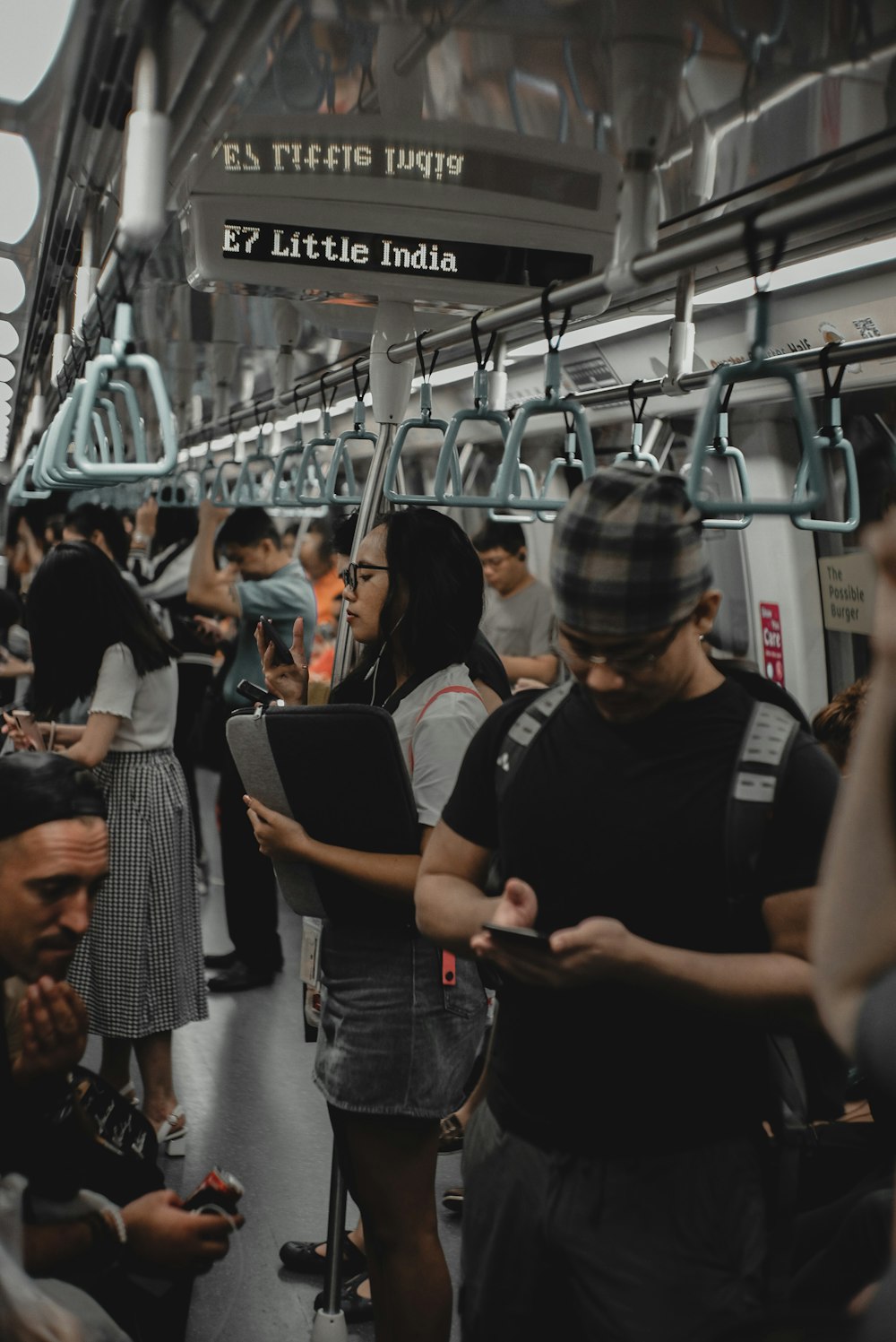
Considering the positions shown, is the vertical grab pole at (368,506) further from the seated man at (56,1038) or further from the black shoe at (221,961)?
the black shoe at (221,961)

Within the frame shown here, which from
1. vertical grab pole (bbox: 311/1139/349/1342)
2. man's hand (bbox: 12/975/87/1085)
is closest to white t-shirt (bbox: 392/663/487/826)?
man's hand (bbox: 12/975/87/1085)

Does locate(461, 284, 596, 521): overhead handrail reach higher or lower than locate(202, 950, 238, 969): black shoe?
higher

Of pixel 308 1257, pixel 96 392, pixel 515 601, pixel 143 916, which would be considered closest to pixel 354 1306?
pixel 308 1257

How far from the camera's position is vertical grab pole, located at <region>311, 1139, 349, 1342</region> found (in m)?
2.89

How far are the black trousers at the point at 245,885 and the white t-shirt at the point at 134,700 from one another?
1.45 m

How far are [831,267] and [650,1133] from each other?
3317mm

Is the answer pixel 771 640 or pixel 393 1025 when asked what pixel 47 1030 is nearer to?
pixel 393 1025

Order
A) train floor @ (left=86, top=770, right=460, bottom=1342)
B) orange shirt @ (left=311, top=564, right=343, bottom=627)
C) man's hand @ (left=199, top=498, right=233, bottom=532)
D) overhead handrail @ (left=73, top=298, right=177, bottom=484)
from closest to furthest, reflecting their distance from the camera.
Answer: overhead handrail @ (left=73, top=298, right=177, bottom=484) < train floor @ (left=86, top=770, right=460, bottom=1342) < man's hand @ (left=199, top=498, right=233, bottom=532) < orange shirt @ (left=311, top=564, right=343, bottom=627)

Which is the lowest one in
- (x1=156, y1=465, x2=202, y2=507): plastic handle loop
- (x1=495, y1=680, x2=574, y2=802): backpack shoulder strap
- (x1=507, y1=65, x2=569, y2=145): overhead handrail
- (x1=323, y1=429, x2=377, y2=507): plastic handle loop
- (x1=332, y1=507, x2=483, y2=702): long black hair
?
(x1=495, y1=680, x2=574, y2=802): backpack shoulder strap

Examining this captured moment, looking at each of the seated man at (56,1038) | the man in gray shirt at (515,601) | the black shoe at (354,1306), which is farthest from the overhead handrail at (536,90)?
the man in gray shirt at (515,601)

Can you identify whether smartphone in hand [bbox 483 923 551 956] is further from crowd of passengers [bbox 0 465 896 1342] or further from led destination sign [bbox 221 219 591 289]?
led destination sign [bbox 221 219 591 289]

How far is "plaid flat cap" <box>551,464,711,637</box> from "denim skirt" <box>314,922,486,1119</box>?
1072 mm

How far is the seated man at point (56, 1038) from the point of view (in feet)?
6.06

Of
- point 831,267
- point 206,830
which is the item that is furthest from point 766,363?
point 206,830
